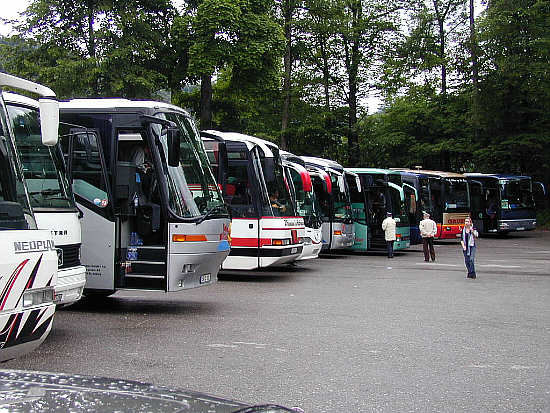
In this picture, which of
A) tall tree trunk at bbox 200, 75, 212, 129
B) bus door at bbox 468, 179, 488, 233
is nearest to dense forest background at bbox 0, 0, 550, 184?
tall tree trunk at bbox 200, 75, 212, 129

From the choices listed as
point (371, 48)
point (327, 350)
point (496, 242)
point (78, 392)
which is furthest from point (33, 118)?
point (371, 48)

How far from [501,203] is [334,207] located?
16101 mm

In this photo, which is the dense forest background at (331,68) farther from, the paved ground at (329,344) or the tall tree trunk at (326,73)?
the paved ground at (329,344)

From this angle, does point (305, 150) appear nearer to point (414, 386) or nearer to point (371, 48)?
point (371, 48)

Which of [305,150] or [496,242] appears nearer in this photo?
[496,242]

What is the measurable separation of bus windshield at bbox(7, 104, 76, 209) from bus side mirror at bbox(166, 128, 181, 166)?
1867 millimetres

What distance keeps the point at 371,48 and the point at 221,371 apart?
39.2 meters

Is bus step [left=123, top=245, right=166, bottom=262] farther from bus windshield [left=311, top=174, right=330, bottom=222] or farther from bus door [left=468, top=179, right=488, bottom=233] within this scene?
bus door [left=468, top=179, right=488, bottom=233]

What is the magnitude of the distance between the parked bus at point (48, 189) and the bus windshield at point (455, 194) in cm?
2639

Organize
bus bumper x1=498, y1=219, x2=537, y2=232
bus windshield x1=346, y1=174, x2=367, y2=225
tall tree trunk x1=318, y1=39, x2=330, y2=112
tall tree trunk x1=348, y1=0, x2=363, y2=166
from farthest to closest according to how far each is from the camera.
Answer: tall tree trunk x1=348, y1=0, x2=363, y2=166
tall tree trunk x1=318, y1=39, x2=330, y2=112
bus bumper x1=498, y1=219, x2=537, y2=232
bus windshield x1=346, y1=174, x2=367, y2=225

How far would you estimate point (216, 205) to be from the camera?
39.7 feet

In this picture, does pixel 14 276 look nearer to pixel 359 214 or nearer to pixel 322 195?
pixel 322 195

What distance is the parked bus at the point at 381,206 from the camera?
26234mm

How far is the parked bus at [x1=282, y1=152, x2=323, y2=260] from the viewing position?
19.7m
